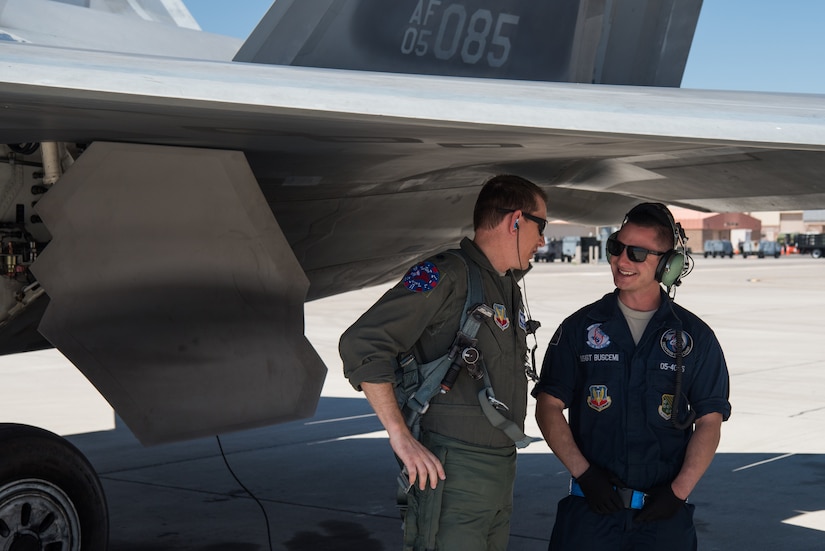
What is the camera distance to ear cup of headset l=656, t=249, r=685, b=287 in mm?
3373

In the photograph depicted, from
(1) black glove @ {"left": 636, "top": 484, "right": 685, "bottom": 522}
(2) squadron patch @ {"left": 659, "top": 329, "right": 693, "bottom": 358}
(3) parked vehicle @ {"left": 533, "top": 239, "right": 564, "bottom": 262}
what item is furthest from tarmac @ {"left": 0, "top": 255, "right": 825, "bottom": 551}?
(3) parked vehicle @ {"left": 533, "top": 239, "right": 564, "bottom": 262}

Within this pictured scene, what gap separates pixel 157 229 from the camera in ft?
13.6

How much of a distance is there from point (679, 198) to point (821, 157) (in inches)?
46.9

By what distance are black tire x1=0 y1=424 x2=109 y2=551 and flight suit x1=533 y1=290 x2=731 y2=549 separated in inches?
78.6

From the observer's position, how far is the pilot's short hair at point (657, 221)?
342 centimetres

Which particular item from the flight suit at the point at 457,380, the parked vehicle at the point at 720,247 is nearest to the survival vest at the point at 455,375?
the flight suit at the point at 457,380

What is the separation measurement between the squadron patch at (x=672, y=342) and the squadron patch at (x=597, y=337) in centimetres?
19

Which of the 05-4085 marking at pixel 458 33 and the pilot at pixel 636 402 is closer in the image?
the pilot at pixel 636 402

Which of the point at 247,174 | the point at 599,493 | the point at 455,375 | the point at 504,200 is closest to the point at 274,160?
the point at 247,174

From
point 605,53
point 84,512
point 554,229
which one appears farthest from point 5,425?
point 554,229

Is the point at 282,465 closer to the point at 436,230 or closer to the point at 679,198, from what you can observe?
the point at 436,230

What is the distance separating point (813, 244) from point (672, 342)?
227ft

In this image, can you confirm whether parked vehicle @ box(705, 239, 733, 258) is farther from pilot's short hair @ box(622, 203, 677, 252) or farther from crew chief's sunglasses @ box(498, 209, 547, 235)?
crew chief's sunglasses @ box(498, 209, 547, 235)

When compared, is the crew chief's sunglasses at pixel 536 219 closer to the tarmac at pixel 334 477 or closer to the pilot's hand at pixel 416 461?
the pilot's hand at pixel 416 461
